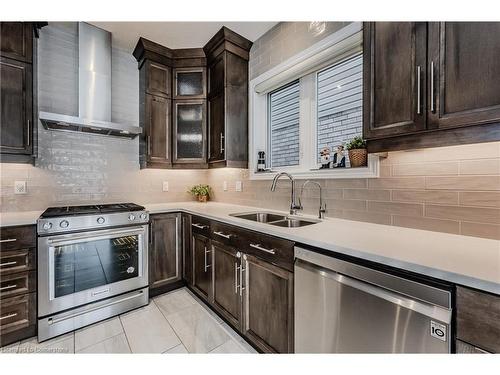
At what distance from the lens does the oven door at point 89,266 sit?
5.68 feet

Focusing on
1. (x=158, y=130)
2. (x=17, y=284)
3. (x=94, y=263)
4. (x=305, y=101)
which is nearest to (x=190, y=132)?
(x=158, y=130)

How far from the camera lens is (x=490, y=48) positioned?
90cm

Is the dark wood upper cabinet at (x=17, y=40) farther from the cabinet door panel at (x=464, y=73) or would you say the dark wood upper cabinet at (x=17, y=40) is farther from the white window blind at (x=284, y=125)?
the cabinet door panel at (x=464, y=73)

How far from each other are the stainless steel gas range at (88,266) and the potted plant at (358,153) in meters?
1.89

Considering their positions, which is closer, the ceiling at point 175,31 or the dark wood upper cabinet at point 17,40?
the dark wood upper cabinet at point 17,40

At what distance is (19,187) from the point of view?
2.14m

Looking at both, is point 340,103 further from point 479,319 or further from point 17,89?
point 17,89

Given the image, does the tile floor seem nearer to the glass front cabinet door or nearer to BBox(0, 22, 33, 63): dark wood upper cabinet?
the glass front cabinet door

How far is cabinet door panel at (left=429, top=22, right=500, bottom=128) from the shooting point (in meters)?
0.89

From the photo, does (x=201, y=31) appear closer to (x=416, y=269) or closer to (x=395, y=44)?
(x=395, y=44)

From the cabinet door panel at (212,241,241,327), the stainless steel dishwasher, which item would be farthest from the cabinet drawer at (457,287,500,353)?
the cabinet door panel at (212,241,241,327)

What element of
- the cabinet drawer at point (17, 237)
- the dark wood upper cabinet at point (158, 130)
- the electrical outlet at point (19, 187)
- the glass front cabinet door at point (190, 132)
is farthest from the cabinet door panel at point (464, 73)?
the electrical outlet at point (19, 187)

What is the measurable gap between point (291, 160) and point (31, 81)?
2383 mm
